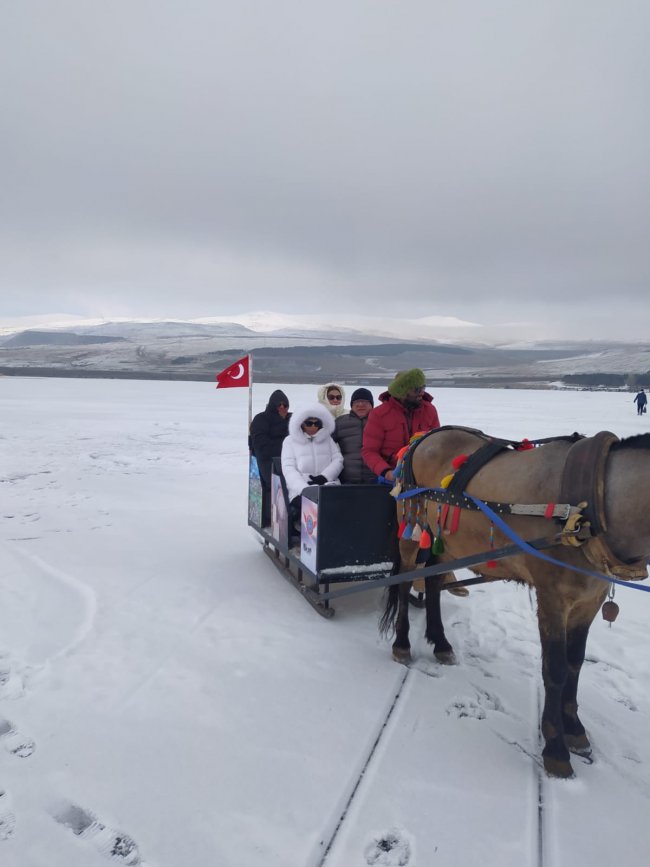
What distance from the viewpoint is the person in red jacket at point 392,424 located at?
436cm

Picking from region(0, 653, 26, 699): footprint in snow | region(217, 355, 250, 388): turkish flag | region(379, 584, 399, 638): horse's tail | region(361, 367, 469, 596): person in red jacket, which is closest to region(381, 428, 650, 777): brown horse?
region(379, 584, 399, 638): horse's tail

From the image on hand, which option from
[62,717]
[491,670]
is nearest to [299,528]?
[491,670]

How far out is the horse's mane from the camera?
2.49m

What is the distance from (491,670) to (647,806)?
123 cm

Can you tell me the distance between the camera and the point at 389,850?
89.9 inches

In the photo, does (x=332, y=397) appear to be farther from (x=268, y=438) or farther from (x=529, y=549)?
(x=529, y=549)

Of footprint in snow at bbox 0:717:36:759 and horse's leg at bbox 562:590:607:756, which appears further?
horse's leg at bbox 562:590:607:756

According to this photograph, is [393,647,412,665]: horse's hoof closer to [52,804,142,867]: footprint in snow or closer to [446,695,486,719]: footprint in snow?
[446,695,486,719]: footprint in snow

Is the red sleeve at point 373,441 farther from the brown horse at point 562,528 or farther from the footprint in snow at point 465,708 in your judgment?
the footprint in snow at point 465,708

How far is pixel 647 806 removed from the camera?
256 centimetres

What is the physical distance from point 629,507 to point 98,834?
2733mm

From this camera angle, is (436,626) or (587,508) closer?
(587,508)

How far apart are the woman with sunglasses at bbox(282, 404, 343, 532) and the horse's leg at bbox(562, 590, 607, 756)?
2411 millimetres

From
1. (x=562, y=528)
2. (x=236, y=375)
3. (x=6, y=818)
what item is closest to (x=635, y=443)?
(x=562, y=528)
